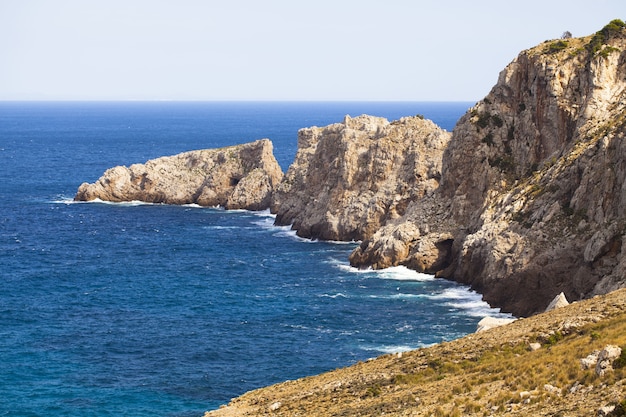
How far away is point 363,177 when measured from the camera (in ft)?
398

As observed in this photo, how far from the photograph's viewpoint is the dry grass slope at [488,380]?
36.1m

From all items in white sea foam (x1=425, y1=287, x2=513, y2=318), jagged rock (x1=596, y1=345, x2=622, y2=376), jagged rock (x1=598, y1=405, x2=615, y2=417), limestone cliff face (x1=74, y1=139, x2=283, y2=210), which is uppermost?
jagged rock (x1=596, y1=345, x2=622, y2=376)

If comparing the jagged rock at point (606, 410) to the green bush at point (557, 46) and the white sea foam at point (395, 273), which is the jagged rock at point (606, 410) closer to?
the white sea foam at point (395, 273)

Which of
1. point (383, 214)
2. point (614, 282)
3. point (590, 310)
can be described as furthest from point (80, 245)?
point (590, 310)

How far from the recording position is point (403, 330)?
7538 cm

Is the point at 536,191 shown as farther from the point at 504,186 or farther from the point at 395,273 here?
the point at 395,273

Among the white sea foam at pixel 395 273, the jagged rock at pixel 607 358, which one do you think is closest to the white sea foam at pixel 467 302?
the white sea foam at pixel 395 273

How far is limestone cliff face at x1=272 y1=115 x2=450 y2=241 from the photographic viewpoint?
11506cm

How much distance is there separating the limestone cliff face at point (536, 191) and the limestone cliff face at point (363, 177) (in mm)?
9825

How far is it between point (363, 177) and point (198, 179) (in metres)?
44.0

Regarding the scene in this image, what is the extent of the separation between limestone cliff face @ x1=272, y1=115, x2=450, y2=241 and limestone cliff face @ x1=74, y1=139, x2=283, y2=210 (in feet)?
61.5

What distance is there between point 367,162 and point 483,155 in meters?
25.3

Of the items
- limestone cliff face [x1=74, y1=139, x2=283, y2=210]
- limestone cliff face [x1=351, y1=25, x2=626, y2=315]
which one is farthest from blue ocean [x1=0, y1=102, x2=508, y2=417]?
limestone cliff face [x1=74, y1=139, x2=283, y2=210]

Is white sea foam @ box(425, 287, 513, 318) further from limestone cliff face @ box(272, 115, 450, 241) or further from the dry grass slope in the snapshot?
the dry grass slope
